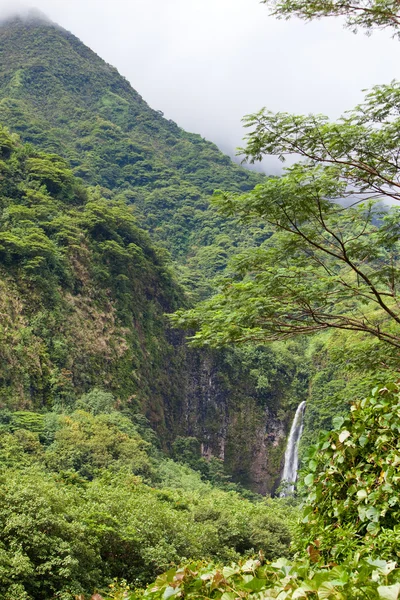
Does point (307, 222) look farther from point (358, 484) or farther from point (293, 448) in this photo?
point (293, 448)

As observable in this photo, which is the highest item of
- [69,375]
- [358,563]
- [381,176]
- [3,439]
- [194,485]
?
[381,176]

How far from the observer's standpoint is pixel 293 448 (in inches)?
1078

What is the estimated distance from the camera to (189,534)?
8.74m

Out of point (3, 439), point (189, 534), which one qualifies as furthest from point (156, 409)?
point (189, 534)

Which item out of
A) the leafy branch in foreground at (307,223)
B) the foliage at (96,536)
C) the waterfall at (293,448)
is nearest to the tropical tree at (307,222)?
the leafy branch in foreground at (307,223)

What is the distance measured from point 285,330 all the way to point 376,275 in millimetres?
1321

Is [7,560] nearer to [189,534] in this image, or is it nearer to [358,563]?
[189,534]

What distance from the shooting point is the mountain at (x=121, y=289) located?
17.7m

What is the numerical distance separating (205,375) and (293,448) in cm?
616

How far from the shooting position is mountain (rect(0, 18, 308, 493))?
17656 millimetres

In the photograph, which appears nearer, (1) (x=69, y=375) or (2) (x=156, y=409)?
(1) (x=69, y=375)

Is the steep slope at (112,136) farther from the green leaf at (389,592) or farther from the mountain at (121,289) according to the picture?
the green leaf at (389,592)

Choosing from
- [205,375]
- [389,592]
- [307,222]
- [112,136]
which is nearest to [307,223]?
[307,222]

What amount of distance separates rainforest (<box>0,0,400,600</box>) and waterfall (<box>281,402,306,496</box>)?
17 cm
